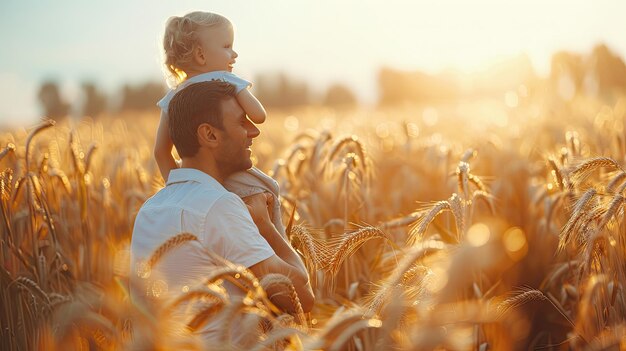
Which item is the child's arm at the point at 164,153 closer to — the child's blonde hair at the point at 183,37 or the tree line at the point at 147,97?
the child's blonde hair at the point at 183,37

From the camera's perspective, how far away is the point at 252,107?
302cm

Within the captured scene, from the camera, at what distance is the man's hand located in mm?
2527

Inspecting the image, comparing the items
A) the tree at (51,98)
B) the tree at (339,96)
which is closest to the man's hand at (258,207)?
the tree at (51,98)

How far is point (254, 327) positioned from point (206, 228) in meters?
0.64

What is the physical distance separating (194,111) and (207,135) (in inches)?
3.7

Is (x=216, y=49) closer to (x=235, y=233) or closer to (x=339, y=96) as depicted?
(x=235, y=233)

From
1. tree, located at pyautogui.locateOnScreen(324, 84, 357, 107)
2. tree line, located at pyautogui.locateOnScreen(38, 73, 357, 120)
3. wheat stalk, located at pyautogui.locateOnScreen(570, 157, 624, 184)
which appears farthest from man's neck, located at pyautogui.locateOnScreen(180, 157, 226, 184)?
tree, located at pyautogui.locateOnScreen(324, 84, 357, 107)

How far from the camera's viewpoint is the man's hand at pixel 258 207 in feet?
8.29

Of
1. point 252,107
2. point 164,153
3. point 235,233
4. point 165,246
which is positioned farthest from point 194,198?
point 164,153

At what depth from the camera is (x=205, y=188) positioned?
2.38 meters

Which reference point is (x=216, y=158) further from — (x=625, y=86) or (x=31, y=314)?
(x=625, y=86)

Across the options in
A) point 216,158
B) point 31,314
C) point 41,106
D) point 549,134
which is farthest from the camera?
point 41,106

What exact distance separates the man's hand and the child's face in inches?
41.8

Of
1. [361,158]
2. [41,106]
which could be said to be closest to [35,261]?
[361,158]
